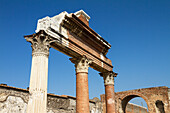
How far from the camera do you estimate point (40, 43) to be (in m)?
6.37

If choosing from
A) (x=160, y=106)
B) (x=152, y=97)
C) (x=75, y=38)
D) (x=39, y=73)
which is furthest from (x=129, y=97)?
(x=39, y=73)

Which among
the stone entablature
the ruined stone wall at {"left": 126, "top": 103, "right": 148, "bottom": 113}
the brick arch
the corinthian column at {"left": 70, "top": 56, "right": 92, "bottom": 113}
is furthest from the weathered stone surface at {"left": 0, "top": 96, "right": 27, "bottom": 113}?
the ruined stone wall at {"left": 126, "top": 103, "right": 148, "bottom": 113}

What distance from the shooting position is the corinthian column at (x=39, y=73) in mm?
5430

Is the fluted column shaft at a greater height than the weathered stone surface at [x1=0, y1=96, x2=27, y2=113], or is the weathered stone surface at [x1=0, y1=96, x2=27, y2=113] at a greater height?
the fluted column shaft

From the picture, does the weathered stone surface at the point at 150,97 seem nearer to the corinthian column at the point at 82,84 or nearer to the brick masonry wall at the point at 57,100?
the brick masonry wall at the point at 57,100

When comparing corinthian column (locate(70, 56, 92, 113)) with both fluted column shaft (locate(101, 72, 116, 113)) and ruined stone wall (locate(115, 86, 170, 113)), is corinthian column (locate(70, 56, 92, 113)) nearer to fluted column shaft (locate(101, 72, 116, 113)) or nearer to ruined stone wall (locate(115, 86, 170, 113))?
fluted column shaft (locate(101, 72, 116, 113))

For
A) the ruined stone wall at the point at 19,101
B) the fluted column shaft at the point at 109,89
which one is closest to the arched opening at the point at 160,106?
the ruined stone wall at the point at 19,101

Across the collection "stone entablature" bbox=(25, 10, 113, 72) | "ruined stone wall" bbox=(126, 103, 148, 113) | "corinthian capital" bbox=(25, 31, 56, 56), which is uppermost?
"stone entablature" bbox=(25, 10, 113, 72)

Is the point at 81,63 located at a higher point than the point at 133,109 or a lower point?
higher

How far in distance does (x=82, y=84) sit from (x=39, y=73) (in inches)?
104

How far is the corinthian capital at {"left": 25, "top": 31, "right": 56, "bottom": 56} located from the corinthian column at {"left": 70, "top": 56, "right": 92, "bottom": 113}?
89.7 inches

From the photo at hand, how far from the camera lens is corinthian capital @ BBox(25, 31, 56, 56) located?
6.25 m

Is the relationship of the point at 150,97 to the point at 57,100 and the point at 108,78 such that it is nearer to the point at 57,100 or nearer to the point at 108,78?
the point at 108,78

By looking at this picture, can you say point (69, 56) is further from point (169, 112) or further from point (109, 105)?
point (169, 112)
